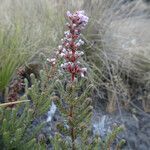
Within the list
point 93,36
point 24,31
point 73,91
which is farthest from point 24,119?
point 93,36

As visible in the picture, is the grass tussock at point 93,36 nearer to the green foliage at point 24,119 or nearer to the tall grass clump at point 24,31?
the tall grass clump at point 24,31

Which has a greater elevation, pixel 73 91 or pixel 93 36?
pixel 93 36

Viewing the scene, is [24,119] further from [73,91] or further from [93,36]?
[93,36]

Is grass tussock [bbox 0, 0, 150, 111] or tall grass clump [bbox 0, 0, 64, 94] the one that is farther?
grass tussock [bbox 0, 0, 150, 111]

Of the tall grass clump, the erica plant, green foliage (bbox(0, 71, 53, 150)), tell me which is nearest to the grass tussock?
the tall grass clump

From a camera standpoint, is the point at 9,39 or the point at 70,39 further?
the point at 9,39

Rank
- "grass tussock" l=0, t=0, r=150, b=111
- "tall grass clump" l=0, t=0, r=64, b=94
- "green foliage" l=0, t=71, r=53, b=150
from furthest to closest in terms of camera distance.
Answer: "grass tussock" l=0, t=0, r=150, b=111 < "tall grass clump" l=0, t=0, r=64, b=94 < "green foliage" l=0, t=71, r=53, b=150

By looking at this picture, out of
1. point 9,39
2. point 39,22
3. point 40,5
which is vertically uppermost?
point 40,5

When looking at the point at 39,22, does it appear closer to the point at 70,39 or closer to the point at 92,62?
the point at 92,62

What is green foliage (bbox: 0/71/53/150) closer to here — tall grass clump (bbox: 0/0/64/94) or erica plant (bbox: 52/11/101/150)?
erica plant (bbox: 52/11/101/150)

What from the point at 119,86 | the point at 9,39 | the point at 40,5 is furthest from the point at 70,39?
the point at 40,5

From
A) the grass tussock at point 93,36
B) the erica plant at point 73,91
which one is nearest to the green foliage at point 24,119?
the erica plant at point 73,91
